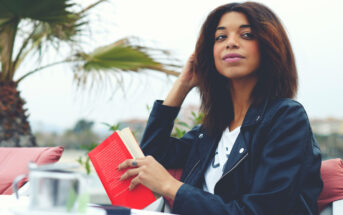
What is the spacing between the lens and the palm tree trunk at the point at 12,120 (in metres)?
2.96

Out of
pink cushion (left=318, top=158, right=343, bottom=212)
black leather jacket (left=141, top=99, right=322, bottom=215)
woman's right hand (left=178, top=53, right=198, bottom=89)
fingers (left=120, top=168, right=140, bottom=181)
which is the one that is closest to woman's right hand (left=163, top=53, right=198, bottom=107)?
woman's right hand (left=178, top=53, right=198, bottom=89)

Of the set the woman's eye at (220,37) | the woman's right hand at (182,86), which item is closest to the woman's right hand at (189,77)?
the woman's right hand at (182,86)

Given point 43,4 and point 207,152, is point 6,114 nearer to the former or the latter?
point 43,4

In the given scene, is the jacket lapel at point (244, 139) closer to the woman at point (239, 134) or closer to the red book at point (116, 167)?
the woman at point (239, 134)

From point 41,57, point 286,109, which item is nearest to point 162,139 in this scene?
point 286,109

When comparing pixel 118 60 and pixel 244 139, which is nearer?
pixel 244 139

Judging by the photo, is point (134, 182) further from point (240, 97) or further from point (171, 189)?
point (240, 97)

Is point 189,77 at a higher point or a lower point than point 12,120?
higher

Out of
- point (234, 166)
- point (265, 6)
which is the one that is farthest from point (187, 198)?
point (265, 6)

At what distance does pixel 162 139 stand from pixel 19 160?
2.17 ft

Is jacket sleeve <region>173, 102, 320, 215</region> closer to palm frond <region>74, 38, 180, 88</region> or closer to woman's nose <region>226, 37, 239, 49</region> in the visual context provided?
woman's nose <region>226, 37, 239, 49</region>

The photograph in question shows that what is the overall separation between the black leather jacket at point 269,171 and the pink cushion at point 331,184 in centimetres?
8

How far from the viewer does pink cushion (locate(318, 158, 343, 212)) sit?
121cm

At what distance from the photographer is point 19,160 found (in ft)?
5.40
